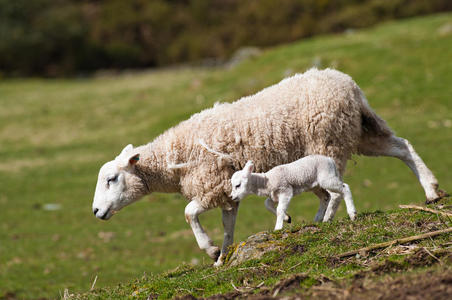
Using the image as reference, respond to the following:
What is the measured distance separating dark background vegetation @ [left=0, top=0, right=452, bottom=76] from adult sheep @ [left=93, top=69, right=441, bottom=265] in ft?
113

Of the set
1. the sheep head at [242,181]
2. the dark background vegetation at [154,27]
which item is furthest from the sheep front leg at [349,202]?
the dark background vegetation at [154,27]

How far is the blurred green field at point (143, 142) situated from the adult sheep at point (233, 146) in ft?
4.14

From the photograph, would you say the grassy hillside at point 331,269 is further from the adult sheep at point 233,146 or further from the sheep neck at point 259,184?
the adult sheep at point 233,146

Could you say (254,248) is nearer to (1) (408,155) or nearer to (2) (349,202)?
(2) (349,202)

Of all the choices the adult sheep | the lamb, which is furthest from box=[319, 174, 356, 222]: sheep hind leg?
the adult sheep

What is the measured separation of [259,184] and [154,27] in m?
48.0

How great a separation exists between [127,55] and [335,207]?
45584mm

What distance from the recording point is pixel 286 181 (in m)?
Answer: 7.25

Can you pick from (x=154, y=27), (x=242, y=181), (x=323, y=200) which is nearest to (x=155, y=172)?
(x=242, y=181)

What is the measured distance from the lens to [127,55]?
169ft

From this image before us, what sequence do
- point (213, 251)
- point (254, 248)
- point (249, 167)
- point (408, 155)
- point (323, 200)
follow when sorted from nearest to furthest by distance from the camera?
point (254, 248) → point (249, 167) → point (213, 251) → point (323, 200) → point (408, 155)

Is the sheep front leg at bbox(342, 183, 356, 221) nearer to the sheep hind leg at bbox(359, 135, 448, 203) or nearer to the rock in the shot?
the rock

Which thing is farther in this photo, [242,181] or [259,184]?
[259,184]

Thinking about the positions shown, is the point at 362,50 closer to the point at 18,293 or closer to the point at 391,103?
the point at 391,103
